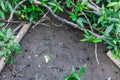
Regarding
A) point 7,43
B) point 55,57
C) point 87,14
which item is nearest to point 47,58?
point 55,57

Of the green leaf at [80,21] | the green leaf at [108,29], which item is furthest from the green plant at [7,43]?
the green leaf at [108,29]

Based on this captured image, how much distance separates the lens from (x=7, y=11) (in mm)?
2508

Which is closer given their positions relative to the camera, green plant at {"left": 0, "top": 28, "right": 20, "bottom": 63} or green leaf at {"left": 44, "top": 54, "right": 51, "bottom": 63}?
green plant at {"left": 0, "top": 28, "right": 20, "bottom": 63}

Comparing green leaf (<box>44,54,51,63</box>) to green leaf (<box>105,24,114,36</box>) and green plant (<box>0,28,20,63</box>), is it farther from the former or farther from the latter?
green leaf (<box>105,24,114,36</box>)

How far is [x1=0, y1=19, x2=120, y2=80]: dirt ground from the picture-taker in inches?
89.6

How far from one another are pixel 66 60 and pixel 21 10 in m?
0.65

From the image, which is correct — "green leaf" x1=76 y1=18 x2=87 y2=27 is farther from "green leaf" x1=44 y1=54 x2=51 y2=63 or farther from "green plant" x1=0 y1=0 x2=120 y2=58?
"green leaf" x1=44 y1=54 x2=51 y2=63

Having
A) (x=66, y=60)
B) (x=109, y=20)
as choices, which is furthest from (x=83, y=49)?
(x=109, y=20)

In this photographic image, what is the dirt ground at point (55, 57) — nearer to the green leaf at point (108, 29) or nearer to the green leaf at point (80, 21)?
the green leaf at point (80, 21)

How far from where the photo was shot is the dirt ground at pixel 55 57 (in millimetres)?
2275

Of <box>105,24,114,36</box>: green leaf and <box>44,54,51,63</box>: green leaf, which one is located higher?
<box>105,24,114,36</box>: green leaf

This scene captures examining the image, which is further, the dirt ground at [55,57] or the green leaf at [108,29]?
the dirt ground at [55,57]

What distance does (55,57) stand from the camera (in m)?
2.38

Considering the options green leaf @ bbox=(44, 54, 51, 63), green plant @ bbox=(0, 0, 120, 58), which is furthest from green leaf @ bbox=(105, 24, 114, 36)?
green leaf @ bbox=(44, 54, 51, 63)
